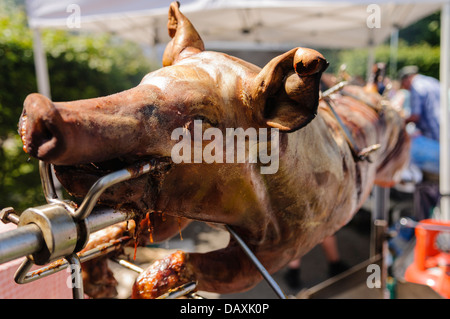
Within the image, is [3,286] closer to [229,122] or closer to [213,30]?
[229,122]

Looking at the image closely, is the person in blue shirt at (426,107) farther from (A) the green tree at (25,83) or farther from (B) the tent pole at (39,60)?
(A) the green tree at (25,83)

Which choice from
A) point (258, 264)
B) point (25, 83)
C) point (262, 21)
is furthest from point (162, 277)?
point (25, 83)

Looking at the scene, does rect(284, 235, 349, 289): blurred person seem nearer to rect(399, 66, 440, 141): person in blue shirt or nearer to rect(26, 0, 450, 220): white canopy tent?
rect(26, 0, 450, 220): white canopy tent

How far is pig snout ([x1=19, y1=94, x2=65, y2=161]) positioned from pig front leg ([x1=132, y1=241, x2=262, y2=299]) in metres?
0.59

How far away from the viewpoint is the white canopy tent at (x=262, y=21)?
2924 mm

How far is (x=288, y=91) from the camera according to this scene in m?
0.85

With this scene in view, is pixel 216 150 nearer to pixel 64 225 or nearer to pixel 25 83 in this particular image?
pixel 64 225

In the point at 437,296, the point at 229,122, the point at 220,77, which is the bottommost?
the point at 437,296

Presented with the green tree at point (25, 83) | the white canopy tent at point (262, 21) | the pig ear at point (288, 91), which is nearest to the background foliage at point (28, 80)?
the green tree at point (25, 83)

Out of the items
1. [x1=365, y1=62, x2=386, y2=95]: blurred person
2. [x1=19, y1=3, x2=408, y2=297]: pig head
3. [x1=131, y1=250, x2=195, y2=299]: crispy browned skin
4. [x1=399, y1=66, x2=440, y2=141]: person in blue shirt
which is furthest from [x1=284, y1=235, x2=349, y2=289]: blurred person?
[x1=131, y1=250, x2=195, y2=299]: crispy browned skin

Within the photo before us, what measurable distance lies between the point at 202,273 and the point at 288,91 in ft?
2.26

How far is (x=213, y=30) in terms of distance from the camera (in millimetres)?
5043
